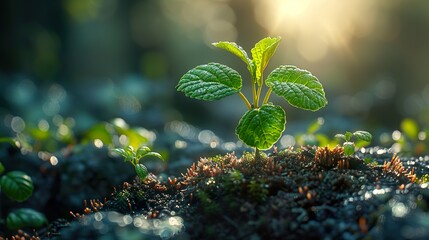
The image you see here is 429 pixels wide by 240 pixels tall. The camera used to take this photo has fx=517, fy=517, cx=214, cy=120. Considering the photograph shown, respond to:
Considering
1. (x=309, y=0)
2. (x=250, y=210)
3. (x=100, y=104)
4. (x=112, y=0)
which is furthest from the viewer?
(x=112, y=0)

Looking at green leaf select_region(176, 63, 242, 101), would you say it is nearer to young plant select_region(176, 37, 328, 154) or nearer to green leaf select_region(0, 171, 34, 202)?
young plant select_region(176, 37, 328, 154)

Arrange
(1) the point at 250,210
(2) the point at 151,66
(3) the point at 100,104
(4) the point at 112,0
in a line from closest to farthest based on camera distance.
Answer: (1) the point at 250,210, (3) the point at 100,104, (2) the point at 151,66, (4) the point at 112,0

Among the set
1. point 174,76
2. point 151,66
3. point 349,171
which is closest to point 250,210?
point 349,171

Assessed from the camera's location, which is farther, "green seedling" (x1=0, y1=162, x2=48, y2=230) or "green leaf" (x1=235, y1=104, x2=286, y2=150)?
"green seedling" (x1=0, y1=162, x2=48, y2=230)

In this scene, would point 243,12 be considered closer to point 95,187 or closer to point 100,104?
point 100,104

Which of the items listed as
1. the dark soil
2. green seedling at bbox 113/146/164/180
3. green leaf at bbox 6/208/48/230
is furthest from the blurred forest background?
the dark soil

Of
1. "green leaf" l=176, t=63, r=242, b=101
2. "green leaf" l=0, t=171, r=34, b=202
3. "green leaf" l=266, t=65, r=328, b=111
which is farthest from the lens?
"green leaf" l=0, t=171, r=34, b=202

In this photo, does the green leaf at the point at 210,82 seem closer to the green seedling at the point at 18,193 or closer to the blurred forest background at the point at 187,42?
the green seedling at the point at 18,193

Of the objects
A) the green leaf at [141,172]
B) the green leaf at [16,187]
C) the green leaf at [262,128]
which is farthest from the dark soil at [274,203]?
the green leaf at [16,187]
